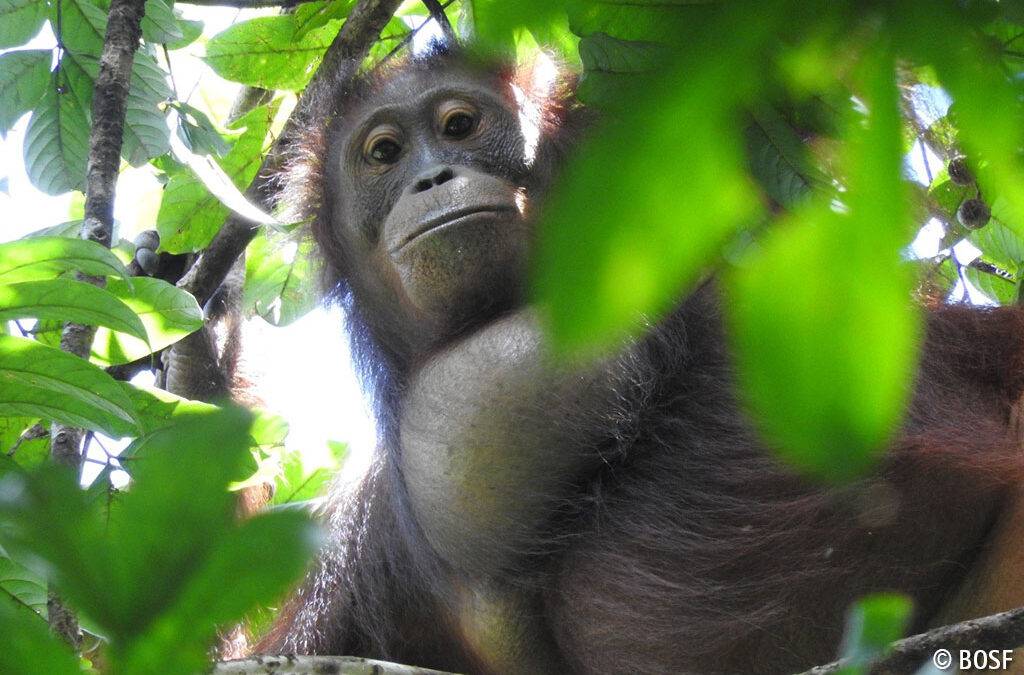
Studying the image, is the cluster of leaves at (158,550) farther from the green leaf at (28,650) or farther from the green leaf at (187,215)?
the green leaf at (187,215)

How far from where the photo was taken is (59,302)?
2.09 meters

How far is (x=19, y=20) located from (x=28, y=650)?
3.34 metres

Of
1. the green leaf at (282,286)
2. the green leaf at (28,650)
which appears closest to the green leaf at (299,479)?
the green leaf at (282,286)

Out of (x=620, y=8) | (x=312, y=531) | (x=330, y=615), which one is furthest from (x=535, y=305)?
(x=330, y=615)

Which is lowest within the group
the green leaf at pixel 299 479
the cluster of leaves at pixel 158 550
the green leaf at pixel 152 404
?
the green leaf at pixel 299 479

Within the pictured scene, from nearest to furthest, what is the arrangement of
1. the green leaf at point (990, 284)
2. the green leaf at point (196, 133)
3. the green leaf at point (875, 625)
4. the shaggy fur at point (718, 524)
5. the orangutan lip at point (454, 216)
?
the green leaf at point (875, 625) < the shaggy fur at point (718, 524) < the orangutan lip at point (454, 216) < the green leaf at point (196, 133) < the green leaf at point (990, 284)

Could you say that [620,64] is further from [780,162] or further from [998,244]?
[998,244]

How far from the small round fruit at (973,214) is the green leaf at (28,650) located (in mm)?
3022

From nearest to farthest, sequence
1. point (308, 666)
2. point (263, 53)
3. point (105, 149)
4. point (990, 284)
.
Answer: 1. point (308, 666)
2. point (105, 149)
3. point (990, 284)
4. point (263, 53)

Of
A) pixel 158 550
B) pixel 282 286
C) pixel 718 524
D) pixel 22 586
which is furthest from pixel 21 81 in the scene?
pixel 158 550

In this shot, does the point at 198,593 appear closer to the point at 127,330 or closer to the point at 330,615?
the point at 127,330

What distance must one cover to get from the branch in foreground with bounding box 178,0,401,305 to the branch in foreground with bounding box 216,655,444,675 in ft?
6.94

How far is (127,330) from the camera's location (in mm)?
2197

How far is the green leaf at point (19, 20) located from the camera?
3.42 meters
